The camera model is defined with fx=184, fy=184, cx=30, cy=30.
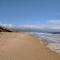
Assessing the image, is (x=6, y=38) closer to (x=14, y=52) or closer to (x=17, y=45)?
(x=17, y=45)

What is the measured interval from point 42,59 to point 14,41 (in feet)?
5.15

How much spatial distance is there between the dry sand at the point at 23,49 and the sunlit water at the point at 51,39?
211 millimetres

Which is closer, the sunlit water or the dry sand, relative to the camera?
the dry sand

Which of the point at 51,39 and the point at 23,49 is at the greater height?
the point at 51,39

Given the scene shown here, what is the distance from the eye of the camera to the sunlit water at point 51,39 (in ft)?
16.3

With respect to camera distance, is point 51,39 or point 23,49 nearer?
point 23,49

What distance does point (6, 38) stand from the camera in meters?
5.75

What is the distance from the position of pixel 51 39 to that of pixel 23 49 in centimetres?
140

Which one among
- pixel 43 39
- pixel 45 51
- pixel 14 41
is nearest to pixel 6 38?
pixel 14 41

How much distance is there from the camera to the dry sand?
4203 mm

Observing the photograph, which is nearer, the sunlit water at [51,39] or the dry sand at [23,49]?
the dry sand at [23,49]

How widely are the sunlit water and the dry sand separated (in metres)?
0.21

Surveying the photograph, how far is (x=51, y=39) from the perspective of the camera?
19.1ft

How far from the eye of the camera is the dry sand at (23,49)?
4.20m
